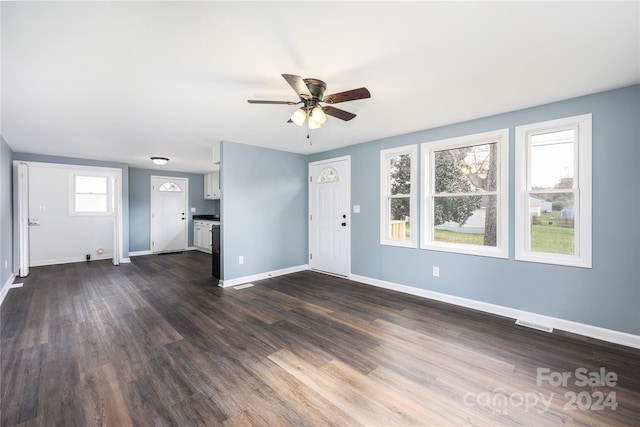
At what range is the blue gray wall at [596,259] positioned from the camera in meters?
2.46

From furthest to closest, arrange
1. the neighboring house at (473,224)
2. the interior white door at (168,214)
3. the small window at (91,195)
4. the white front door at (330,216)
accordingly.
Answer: the interior white door at (168,214)
the small window at (91,195)
the white front door at (330,216)
the neighboring house at (473,224)

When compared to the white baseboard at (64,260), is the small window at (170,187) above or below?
above

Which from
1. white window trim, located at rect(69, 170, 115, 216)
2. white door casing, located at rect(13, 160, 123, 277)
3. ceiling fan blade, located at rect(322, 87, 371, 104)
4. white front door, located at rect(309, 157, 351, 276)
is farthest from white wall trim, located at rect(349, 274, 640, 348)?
white window trim, located at rect(69, 170, 115, 216)

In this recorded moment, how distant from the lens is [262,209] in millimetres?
4867

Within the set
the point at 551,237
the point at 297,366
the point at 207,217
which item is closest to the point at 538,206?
the point at 551,237

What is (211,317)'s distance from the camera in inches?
125

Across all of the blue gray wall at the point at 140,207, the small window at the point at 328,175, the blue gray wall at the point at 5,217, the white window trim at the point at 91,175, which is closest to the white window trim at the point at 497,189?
the small window at the point at 328,175

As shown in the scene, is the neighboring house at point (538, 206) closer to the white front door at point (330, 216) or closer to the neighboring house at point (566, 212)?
the neighboring house at point (566, 212)

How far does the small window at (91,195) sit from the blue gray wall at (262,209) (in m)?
4.23

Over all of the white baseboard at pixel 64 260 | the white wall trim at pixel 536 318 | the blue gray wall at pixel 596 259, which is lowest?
the white wall trim at pixel 536 318

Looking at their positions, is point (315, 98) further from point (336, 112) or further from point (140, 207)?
point (140, 207)

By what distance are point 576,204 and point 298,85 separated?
2.99 m

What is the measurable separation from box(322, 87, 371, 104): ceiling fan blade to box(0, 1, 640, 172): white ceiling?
175mm

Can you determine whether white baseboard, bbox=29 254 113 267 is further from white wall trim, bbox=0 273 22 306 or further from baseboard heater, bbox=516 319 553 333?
baseboard heater, bbox=516 319 553 333
